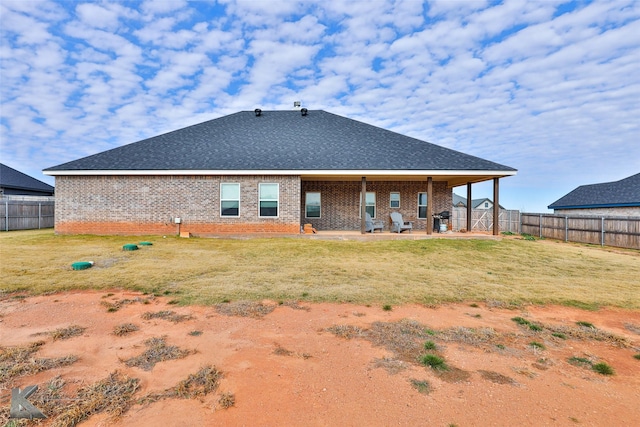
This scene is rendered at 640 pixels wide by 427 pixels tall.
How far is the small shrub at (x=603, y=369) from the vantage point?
125 inches

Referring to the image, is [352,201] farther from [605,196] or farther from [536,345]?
[605,196]

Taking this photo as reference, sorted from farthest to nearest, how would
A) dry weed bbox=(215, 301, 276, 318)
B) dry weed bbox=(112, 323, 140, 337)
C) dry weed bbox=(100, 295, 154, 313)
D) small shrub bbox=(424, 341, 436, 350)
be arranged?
1. dry weed bbox=(100, 295, 154, 313)
2. dry weed bbox=(215, 301, 276, 318)
3. dry weed bbox=(112, 323, 140, 337)
4. small shrub bbox=(424, 341, 436, 350)

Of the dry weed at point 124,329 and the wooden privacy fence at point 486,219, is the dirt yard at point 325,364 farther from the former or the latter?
the wooden privacy fence at point 486,219

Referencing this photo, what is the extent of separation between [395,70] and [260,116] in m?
8.94

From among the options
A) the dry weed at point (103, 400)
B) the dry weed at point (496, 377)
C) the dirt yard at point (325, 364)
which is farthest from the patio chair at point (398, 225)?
the dry weed at point (103, 400)

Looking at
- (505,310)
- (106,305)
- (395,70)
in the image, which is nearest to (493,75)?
(395,70)

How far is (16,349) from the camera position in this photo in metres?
3.49

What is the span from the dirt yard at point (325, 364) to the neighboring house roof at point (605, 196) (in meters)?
23.1

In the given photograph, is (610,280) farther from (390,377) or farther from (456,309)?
(390,377)

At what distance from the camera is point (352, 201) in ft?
53.6

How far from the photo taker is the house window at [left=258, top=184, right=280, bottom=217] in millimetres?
14016

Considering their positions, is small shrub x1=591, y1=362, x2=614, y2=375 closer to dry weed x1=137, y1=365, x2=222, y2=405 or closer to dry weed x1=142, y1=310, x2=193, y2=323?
dry weed x1=137, y1=365, x2=222, y2=405

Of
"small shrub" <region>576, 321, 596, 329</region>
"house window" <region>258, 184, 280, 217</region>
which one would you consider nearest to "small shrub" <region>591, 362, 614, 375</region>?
"small shrub" <region>576, 321, 596, 329</region>

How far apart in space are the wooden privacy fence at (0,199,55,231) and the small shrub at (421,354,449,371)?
2377cm
